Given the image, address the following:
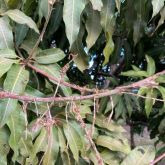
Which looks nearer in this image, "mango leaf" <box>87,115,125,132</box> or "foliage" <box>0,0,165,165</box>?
"foliage" <box>0,0,165,165</box>

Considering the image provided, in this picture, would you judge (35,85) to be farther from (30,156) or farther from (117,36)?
(117,36)

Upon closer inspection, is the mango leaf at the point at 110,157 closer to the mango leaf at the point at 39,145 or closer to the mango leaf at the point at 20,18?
the mango leaf at the point at 39,145

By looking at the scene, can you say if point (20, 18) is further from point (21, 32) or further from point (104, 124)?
point (104, 124)

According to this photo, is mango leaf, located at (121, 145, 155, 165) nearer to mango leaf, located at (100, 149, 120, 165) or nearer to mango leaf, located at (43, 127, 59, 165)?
mango leaf, located at (100, 149, 120, 165)

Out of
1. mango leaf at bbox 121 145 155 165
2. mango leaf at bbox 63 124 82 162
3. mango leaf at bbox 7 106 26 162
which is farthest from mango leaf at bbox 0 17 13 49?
mango leaf at bbox 121 145 155 165

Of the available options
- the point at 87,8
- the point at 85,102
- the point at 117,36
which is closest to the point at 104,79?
the point at 117,36

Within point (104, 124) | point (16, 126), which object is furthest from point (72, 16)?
point (104, 124)

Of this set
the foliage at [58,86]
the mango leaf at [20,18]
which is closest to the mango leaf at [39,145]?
the foliage at [58,86]
